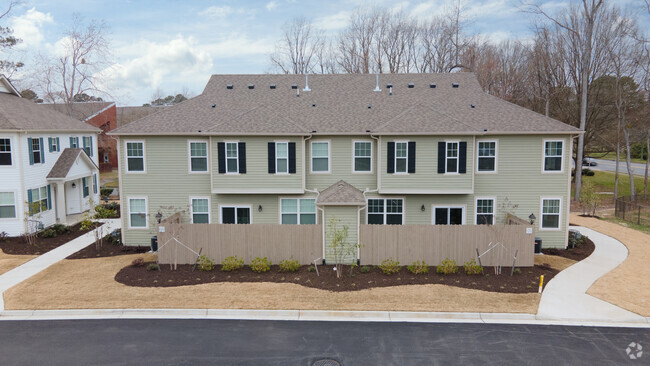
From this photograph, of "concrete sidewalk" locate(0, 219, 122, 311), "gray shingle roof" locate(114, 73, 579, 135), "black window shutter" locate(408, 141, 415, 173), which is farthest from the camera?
"gray shingle roof" locate(114, 73, 579, 135)

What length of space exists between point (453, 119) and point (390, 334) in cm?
1067

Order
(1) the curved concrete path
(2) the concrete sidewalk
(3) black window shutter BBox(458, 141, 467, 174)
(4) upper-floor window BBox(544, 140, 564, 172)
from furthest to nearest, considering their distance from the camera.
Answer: (4) upper-floor window BBox(544, 140, 564, 172) → (3) black window shutter BBox(458, 141, 467, 174) → (2) the concrete sidewalk → (1) the curved concrete path

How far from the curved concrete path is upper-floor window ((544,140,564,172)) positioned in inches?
160

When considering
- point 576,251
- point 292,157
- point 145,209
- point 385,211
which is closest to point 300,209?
point 292,157

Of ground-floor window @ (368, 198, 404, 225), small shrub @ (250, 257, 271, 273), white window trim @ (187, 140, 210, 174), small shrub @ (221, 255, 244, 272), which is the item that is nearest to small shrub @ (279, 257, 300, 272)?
small shrub @ (250, 257, 271, 273)

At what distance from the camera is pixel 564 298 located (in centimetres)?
1292

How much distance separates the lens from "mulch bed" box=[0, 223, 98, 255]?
19094 mm

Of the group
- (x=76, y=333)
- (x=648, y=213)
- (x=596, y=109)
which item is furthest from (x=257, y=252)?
(x=596, y=109)

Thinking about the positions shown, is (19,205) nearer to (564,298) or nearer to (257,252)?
(257,252)

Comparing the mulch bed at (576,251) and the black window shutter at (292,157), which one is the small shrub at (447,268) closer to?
the mulch bed at (576,251)

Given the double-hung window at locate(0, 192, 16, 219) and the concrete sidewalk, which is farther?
the double-hung window at locate(0, 192, 16, 219)

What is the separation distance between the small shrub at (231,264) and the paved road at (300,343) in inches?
154

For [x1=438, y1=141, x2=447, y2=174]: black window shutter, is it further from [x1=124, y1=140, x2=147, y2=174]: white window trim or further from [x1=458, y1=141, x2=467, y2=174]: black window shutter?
[x1=124, y1=140, x2=147, y2=174]: white window trim

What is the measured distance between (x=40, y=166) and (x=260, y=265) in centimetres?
1602
